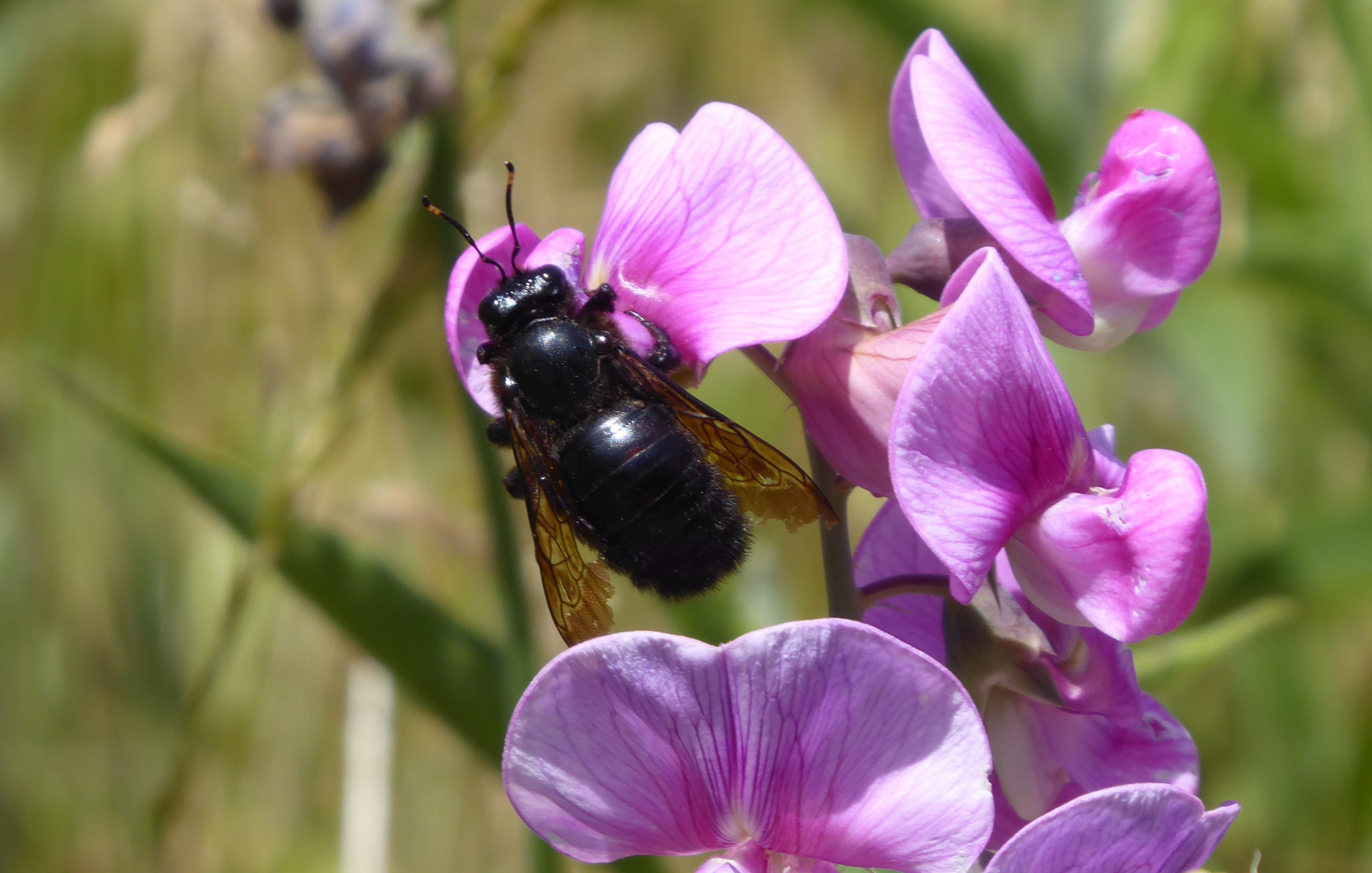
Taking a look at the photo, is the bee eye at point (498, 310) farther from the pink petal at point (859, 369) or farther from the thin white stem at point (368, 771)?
the thin white stem at point (368, 771)

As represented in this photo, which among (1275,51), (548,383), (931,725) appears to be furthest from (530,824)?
(1275,51)

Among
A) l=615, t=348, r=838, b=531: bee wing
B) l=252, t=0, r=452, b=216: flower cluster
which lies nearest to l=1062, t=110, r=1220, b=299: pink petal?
l=615, t=348, r=838, b=531: bee wing

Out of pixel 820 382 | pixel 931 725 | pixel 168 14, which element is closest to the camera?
pixel 931 725

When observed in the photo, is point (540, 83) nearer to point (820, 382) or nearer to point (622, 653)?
point (820, 382)

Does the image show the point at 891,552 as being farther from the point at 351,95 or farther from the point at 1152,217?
the point at 351,95

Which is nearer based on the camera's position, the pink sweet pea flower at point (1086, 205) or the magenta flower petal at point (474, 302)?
the pink sweet pea flower at point (1086, 205)

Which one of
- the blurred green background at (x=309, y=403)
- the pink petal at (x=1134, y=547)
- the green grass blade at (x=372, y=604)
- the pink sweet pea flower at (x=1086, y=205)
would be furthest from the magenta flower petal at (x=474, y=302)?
the blurred green background at (x=309, y=403)

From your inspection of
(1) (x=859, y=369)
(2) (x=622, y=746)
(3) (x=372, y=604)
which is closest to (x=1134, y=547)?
(1) (x=859, y=369)

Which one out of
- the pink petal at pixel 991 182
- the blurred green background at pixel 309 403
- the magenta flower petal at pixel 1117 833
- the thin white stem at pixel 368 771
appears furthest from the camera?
the blurred green background at pixel 309 403
